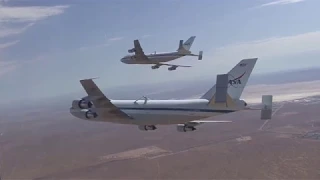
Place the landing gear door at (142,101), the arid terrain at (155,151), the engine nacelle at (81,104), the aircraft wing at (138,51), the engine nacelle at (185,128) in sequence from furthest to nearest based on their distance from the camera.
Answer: the arid terrain at (155,151) → the aircraft wing at (138,51) → the engine nacelle at (185,128) → the landing gear door at (142,101) → the engine nacelle at (81,104)

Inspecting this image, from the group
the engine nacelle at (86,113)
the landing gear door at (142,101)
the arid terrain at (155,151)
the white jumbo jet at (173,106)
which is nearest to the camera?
the white jumbo jet at (173,106)

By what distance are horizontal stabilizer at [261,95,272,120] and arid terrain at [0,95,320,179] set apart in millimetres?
12810

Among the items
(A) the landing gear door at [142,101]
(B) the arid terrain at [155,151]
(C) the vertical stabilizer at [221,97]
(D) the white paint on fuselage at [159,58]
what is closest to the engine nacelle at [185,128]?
(A) the landing gear door at [142,101]

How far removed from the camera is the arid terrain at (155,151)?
75.0ft

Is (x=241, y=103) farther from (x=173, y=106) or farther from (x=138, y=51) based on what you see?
(x=138, y=51)

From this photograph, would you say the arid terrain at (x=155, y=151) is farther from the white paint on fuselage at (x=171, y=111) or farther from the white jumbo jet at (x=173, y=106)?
the white paint on fuselage at (x=171, y=111)

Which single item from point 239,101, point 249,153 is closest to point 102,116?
point 239,101

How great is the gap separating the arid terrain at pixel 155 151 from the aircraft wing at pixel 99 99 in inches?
439

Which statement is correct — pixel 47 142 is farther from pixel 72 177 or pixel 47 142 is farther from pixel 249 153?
pixel 249 153

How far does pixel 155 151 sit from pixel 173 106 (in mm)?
17758

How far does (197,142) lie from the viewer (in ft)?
99.3

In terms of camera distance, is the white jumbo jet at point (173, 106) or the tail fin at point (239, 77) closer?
the white jumbo jet at point (173, 106)

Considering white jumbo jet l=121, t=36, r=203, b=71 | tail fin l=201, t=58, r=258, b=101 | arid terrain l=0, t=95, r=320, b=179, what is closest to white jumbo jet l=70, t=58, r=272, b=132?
tail fin l=201, t=58, r=258, b=101

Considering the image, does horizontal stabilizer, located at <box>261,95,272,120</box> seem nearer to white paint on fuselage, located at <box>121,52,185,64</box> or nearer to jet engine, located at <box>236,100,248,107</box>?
jet engine, located at <box>236,100,248,107</box>
